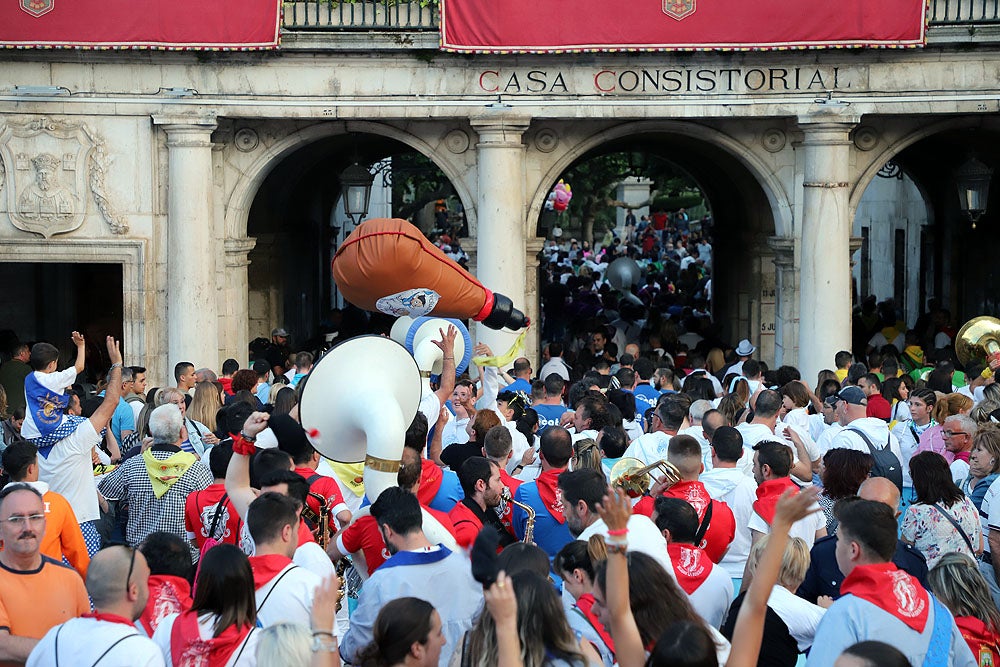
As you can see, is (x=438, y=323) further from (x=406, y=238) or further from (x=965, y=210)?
(x=965, y=210)

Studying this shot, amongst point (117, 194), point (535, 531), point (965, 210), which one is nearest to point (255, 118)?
point (117, 194)

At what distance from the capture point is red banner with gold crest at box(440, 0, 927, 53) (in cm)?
1573

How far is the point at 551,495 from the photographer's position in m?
7.96

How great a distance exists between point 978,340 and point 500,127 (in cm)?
575

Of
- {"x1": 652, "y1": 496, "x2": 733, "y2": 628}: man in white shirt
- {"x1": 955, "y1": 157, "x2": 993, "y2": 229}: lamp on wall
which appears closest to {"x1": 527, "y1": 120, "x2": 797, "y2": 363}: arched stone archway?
{"x1": 955, "y1": 157, "x2": 993, "y2": 229}: lamp on wall

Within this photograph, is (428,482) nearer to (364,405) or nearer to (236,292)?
(364,405)

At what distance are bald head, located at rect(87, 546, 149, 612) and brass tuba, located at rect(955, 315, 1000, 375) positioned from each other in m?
10.6

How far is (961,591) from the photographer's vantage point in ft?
20.0

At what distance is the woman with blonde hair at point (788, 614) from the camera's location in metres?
6.03

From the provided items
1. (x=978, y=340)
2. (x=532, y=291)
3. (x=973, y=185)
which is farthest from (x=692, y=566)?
(x=973, y=185)

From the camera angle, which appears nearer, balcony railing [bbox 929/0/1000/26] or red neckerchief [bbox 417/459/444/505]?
red neckerchief [bbox 417/459/444/505]

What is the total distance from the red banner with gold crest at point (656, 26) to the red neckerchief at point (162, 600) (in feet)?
34.3

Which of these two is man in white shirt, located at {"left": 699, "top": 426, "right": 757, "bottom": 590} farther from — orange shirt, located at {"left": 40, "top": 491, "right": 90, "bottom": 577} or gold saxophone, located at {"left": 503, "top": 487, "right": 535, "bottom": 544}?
orange shirt, located at {"left": 40, "top": 491, "right": 90, "bottom": 577}

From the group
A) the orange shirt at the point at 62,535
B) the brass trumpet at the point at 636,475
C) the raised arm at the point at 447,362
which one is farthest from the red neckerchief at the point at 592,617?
the raised arm at the point at 447,362
